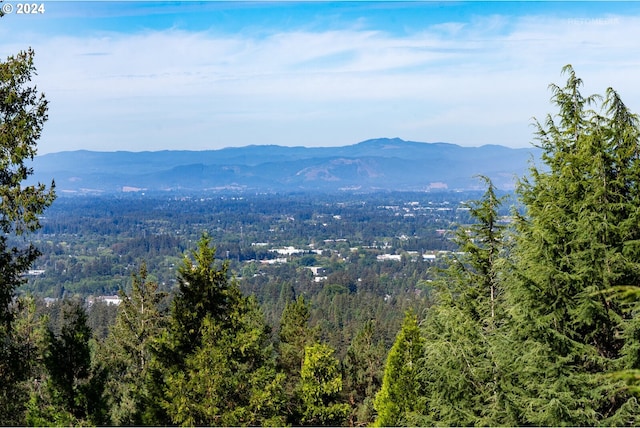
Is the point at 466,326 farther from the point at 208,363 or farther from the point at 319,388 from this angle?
the point at 319,388

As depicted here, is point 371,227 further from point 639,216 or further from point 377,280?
point 639,216

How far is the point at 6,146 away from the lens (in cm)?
687

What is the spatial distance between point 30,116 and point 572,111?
21.3 ft

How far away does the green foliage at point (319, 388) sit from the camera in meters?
16.2

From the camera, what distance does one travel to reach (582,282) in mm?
5363

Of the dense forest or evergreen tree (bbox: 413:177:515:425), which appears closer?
the dense forest

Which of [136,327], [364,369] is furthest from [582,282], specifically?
[364,369]

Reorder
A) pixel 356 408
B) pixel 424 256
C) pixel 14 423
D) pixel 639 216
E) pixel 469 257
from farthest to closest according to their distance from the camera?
pixel 424 256
pixel 356 408
pixel 14 423
pixel 469 257
pixel 639 216

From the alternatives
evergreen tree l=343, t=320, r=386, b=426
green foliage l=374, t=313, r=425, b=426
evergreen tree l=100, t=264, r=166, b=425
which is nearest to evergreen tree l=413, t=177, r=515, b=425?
green foliage l=374, t=313, r=425, b=426

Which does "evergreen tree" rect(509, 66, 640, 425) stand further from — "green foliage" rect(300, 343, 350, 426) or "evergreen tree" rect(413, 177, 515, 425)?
"green foliage" rect(300, 343, 350, 426)

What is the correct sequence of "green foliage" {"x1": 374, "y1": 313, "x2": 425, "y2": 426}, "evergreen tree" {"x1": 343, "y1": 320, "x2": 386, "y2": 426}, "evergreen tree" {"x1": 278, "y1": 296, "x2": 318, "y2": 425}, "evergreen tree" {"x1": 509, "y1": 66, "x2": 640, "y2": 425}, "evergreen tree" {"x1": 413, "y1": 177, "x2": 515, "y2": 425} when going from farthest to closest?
"evergreen tree" {"x1": 343, "y1": 320, "x2": 386, "y2": 426} → "evergreen tree" {"x1": 278, "y1": 296, "x2": 318, "y2": 425} → "green foliage" {"x1": 374, "y1": 313, "x2": 425, "y2": 426} → "evergreen tree" {"x1": 413, "y1": 177, "x2": 515, "y2": 425} → "evergreen tree" {"x1": 509, "y1": 66, "x2": 640, "y2": 425}

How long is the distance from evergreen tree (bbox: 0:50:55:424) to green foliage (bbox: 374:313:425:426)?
21.0ft

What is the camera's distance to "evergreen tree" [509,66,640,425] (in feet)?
16.9

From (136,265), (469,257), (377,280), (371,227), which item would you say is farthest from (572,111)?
(371,227)
